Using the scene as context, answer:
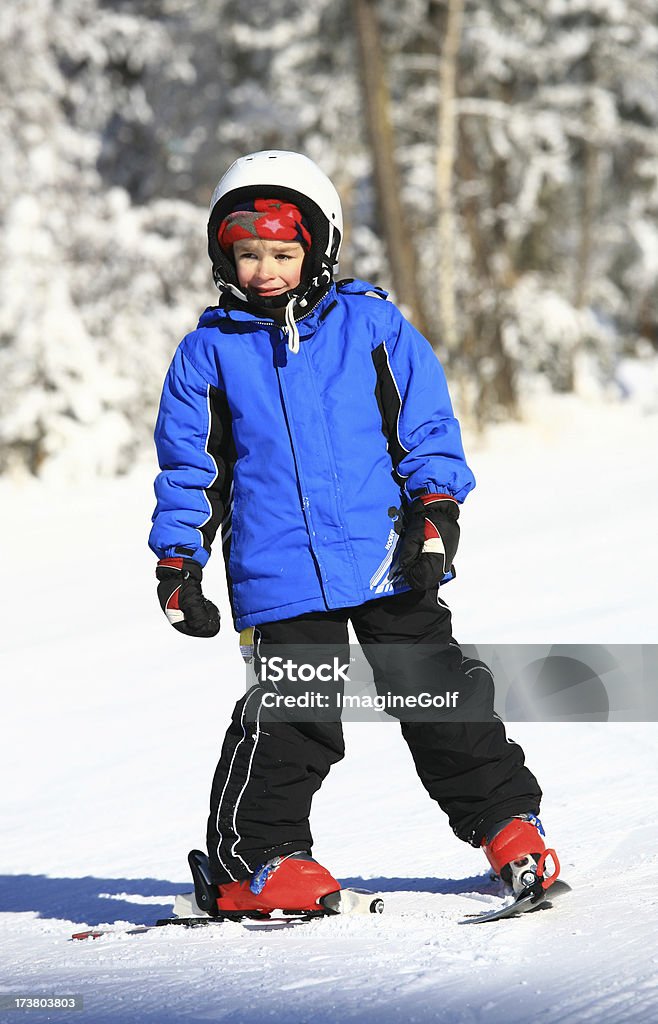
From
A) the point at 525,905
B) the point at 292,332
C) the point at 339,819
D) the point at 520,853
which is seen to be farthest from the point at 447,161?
the point at 525,905

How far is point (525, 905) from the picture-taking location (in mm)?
2676

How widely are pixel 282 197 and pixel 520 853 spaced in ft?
4.99

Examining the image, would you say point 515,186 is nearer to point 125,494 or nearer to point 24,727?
point 125,494

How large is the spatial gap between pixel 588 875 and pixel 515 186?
19933 mm

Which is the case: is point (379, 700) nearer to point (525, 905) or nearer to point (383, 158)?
point (525, 905)

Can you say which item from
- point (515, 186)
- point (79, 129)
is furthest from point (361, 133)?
point (79, 129)

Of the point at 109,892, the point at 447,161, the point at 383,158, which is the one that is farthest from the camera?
the point at 447,161

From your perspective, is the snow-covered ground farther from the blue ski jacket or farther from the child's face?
the child's face

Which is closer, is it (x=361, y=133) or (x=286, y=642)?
(x=286, y=642)

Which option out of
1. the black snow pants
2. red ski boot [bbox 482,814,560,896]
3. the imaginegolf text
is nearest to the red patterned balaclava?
the black snow pants

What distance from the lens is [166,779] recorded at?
477cm

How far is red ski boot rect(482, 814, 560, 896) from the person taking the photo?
276 cm

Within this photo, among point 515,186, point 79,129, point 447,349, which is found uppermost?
point 79,129

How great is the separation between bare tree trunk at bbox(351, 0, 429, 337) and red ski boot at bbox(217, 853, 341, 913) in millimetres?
13071
